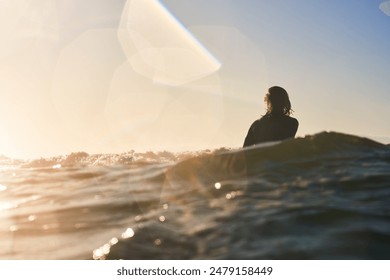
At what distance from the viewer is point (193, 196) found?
8016mm

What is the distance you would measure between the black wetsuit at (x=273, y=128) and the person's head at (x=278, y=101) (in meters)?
0.17

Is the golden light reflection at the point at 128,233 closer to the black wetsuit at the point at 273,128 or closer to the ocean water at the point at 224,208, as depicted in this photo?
the ocean water at the point at 224,208

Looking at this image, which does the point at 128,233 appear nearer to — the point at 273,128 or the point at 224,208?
the point at 224,208

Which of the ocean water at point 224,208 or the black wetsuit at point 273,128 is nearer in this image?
the ocean water at point 224,208

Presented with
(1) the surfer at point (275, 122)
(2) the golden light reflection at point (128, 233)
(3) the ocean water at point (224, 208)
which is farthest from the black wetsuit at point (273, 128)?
(2) the golden light reflection at point (128, 233)

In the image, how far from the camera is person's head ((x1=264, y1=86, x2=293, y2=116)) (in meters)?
11.7

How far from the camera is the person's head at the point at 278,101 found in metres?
11.7

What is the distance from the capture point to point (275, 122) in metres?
11.6

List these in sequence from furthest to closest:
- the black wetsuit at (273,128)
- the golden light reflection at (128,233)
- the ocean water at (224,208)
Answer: the black wetsuit at (273,128)
the golden light reflection at (128,233)
the ocean water at (224,208)

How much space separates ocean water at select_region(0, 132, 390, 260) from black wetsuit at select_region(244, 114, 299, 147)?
38.1 inches

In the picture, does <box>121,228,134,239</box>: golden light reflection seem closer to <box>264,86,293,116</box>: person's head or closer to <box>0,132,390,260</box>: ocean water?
<box>0,132,390,260</box>: ocean water

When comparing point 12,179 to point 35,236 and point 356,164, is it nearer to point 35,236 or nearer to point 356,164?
point 35,236
